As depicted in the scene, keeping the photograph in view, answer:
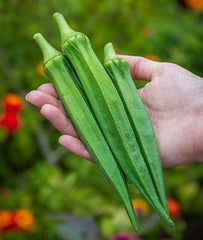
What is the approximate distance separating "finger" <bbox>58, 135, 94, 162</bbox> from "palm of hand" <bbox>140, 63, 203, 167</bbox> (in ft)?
1.33

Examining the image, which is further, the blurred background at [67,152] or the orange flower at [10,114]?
the orange flower at [10,114]

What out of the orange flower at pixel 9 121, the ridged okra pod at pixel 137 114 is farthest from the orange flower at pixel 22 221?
the ridged okra pod at pixel 137 114

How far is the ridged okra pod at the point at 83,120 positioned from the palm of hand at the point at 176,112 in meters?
0.28

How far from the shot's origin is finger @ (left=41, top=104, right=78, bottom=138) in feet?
8.57

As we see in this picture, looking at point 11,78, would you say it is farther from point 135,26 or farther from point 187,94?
point 187,94

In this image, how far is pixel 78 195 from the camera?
347 cm

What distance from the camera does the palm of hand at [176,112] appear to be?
8.71ft

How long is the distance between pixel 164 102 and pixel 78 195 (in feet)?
3.36

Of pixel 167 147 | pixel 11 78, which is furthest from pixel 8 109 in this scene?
pixel 167 147

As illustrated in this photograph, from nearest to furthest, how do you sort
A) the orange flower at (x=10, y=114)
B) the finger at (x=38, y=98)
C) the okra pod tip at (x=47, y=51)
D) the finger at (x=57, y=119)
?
the finger at (x=57, y=119) → the finger at (x=38, y=98) → the okra pod tip at (x=47, y=51) → the orange flower at (x=10, y=114)

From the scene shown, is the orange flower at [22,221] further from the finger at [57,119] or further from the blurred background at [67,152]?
the finger at [57,119]

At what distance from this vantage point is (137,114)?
2791mm

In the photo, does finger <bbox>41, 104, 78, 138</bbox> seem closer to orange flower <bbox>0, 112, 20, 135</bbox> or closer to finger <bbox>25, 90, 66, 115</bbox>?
finger <bbox>25, 90, 66, 115</bbox>

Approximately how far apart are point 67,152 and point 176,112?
1526 mm
